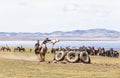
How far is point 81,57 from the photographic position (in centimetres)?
4091

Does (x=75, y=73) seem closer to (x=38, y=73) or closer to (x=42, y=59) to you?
(x=38, y=73)

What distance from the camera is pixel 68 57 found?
1640 inches

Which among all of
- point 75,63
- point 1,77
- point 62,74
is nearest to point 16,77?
point 1,77

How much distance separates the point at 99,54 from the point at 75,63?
32609 mm

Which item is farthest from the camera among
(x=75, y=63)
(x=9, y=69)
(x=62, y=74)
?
(x=75, y=63)

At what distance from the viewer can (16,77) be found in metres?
27.0

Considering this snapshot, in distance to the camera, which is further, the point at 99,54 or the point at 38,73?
the point at 99,54

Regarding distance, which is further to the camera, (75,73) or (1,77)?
(75,73)

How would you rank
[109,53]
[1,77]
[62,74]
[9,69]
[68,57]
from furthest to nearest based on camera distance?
[109,53] < [68,57] < [9,69] < [62,74] < [1,77]

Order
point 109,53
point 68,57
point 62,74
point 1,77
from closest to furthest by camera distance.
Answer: point 1,77 < point 62,74 < point 68,57 < point 109,53

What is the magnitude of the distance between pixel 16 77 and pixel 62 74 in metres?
3.67

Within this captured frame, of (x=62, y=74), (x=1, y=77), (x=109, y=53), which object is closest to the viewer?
(x=1, y=77)

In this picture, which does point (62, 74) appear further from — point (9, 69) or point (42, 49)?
point (42, 49)

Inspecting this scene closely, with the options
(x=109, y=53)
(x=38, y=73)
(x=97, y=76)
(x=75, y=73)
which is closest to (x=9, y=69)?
(x=38, y=73)
